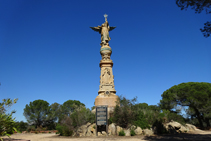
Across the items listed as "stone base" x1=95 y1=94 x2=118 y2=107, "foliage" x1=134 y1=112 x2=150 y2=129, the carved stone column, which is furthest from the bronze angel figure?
"foliage" x1=134 y1=112 x2=150 y2=129

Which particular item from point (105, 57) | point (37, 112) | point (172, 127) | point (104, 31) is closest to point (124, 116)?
point (172, 127)

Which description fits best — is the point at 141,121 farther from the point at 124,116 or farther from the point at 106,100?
the point at 106,100

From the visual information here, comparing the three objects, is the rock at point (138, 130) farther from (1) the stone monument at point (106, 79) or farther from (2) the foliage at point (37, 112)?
(2) the foliage at point (37, 112)

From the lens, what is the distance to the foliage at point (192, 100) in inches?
830

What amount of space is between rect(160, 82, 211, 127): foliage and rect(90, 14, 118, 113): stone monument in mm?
11392

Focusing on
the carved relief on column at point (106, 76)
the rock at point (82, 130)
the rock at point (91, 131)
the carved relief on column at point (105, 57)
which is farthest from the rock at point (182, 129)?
the carved relief on column at point (105, 57)

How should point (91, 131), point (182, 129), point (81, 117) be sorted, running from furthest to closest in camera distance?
point (182, 129) → point (81, 117) → point (91, 131)

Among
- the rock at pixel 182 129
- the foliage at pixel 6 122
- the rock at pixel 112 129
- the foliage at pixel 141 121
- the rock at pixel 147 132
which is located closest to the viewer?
the foliage at pixel 6 122

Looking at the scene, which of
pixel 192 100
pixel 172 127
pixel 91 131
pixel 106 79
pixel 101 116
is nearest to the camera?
pixel 101 116

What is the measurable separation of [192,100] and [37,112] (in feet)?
96.9

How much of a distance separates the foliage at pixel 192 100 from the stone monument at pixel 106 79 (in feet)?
37.4

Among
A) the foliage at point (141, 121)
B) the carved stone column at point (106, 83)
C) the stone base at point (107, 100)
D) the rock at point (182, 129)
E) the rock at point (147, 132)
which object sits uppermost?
the carved stone column at point (106, 83)

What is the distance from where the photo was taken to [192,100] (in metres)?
21.7

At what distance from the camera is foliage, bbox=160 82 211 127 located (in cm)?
2108
